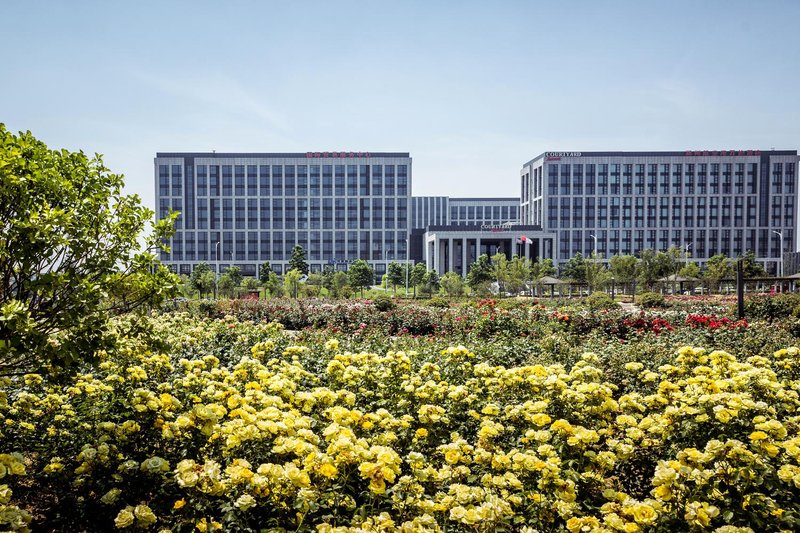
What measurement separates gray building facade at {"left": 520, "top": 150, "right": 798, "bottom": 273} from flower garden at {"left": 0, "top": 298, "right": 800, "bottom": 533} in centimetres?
8546

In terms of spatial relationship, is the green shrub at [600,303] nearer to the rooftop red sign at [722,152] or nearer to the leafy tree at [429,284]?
the leafy tree at [429,284]

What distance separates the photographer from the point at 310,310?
18.2 meters

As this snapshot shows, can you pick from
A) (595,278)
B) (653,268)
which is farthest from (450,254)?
(595,278)

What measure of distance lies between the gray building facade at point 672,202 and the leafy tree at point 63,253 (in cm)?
8686

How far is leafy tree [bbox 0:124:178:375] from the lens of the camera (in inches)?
156

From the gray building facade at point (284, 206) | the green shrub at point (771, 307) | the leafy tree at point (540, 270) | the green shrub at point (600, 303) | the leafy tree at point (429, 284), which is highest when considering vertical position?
the gray building facade at point (284, 206)

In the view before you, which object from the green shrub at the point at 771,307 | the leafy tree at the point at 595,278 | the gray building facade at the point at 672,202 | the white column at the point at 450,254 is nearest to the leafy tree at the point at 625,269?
the leafy tree at the point at 595,278

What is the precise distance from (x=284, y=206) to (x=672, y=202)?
6139cm

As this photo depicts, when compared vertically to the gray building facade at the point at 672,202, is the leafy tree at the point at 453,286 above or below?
below

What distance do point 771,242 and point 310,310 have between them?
9170cm

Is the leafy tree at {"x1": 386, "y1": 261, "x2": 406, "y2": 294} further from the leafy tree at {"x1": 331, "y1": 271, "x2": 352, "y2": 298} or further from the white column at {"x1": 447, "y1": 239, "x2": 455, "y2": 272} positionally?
the white column at {"x1": 447, "y1": 239, "x2": 455, "y2": 272}

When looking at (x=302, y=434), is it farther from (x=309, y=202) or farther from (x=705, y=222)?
(x=705, y=222)

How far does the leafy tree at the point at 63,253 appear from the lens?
397 cm

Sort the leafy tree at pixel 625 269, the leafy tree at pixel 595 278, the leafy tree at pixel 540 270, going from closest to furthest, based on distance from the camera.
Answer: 1. the leafy tree at pixel 595 278
2. the leafy tree at pixel 625 269
3. the leafy tree at pixel 540 270
